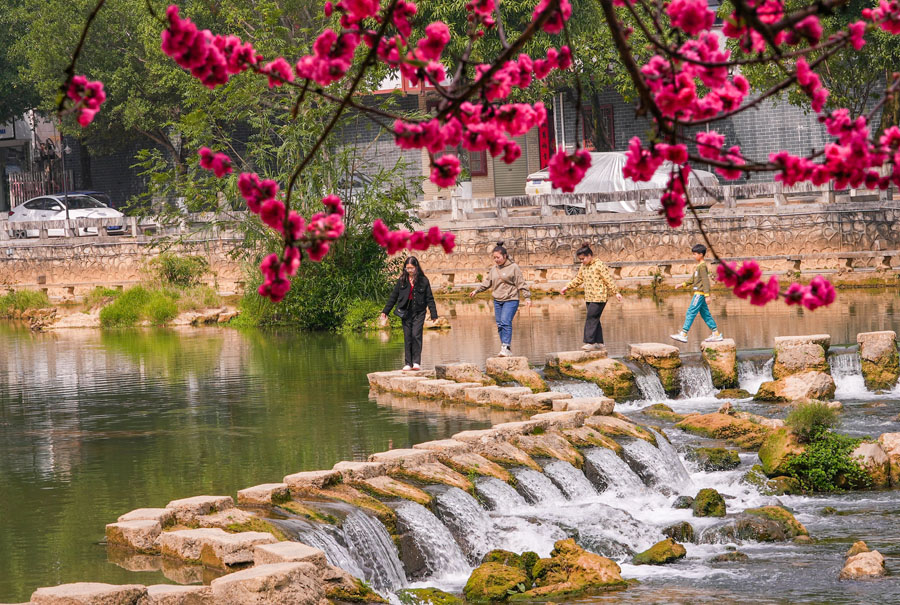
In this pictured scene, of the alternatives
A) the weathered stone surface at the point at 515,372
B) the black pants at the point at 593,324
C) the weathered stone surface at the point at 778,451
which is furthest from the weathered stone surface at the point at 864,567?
the black pants at the point at 593,324

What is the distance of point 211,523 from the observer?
10047 millimetres

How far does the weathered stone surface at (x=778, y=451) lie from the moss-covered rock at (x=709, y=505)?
1.47 metres

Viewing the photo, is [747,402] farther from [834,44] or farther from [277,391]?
[834,44]

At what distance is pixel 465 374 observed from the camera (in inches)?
675

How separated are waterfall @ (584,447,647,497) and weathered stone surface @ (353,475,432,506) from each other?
8.11 ft

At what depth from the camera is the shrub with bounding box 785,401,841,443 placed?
13.9m

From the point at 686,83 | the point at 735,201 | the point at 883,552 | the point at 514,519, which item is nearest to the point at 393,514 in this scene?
the point at 514,519

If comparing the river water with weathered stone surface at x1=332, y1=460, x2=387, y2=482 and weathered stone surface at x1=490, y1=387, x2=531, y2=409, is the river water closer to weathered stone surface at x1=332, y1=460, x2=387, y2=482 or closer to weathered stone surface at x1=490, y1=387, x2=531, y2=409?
weathered stone surface at x1=490, y1=387, x2=531, y2=409

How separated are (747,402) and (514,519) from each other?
23.3 feet

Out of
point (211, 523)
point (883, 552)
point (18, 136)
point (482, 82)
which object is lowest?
point (883, 552)

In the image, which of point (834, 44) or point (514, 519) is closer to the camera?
point (834, 44)

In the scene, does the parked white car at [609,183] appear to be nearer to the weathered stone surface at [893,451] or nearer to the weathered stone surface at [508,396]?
the weathered stone surface at [508,396]

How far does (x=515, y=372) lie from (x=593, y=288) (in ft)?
6.28

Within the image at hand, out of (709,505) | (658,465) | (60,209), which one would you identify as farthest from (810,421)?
(60,209)
